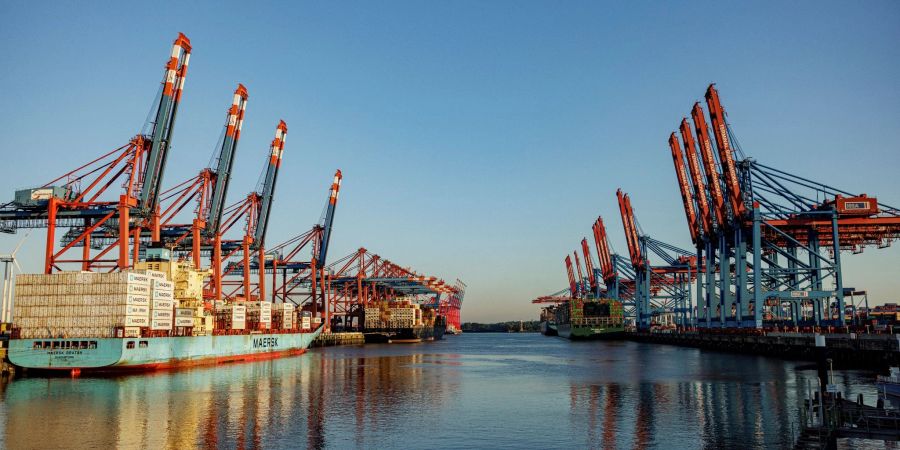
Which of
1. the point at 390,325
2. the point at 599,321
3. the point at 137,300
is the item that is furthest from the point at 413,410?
the point at 599,321

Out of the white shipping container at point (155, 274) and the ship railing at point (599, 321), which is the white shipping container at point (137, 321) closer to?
the white shipping container at point (155, 274)

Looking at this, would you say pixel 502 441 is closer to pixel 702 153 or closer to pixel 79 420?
pixel 79 420

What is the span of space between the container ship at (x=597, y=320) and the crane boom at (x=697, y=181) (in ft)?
214

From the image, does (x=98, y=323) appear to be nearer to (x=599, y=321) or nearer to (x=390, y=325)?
(x=390, y=325)

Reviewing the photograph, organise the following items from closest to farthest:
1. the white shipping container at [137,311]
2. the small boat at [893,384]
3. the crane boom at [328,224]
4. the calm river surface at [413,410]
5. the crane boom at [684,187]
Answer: the small boat at [893,384] < the calm river surface at [413,410] < the white shipping container at [137,311] < the crane boom at [684,187] < the crane boom at [328,224]

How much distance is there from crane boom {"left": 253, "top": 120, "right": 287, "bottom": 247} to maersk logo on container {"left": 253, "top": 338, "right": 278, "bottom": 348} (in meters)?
17.3

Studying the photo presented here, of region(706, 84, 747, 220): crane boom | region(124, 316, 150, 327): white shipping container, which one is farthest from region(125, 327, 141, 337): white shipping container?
region(706, 84, 747, 220): crane boom

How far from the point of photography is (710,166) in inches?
3784

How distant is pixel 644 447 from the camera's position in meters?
26.4

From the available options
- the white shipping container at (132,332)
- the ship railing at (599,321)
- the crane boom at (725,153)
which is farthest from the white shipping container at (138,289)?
the ship railing at (599,321)

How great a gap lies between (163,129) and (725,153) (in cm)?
6798

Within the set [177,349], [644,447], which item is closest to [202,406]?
[644,447]

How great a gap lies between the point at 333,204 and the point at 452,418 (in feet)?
345

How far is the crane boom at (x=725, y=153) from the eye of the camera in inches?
3455
